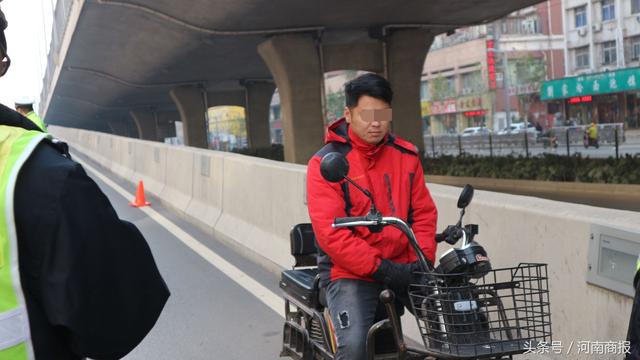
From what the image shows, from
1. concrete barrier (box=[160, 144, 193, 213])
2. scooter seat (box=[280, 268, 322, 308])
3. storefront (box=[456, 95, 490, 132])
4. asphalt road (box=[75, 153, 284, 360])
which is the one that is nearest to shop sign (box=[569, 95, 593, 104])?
storefront (box=[456, 95, 490, 132])

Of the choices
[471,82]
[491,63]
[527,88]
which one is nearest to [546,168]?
[527,88]

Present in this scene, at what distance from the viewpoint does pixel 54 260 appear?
1717mm

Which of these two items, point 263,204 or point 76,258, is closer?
point 76,258

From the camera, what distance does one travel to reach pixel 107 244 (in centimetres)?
179

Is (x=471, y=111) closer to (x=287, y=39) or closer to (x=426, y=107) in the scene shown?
(x=426, y=107)

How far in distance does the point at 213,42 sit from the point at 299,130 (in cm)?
503

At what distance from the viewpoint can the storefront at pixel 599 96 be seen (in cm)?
5812

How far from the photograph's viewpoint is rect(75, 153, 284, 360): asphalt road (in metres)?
5.99

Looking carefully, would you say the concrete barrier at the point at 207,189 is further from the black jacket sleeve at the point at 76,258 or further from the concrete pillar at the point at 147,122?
the concrete pillar at the point at 147,122

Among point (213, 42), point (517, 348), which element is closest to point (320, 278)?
point (517, 348)

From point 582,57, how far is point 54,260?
75.8 meters

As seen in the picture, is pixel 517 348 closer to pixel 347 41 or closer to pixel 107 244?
pixel 107 244

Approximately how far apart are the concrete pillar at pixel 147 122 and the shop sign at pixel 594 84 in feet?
109

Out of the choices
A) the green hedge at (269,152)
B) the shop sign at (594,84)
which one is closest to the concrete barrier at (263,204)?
the green hedge at (269,152)
